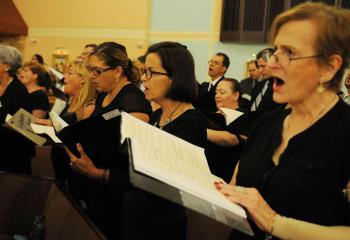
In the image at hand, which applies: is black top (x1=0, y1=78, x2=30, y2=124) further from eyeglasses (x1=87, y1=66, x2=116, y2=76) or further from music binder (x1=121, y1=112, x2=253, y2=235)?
music binder (x1=121, y1=112, x2=253, y2=235)

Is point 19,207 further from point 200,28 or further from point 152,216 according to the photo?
point 200,28

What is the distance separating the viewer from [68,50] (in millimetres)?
11852

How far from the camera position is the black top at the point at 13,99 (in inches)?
127

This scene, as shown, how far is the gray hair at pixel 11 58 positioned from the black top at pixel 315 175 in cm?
266

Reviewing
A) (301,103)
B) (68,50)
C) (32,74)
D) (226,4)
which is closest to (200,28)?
(226,4)

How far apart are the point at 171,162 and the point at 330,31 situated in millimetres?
582

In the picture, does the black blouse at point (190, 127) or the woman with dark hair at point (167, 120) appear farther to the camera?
the black blouse at point (190, 127)

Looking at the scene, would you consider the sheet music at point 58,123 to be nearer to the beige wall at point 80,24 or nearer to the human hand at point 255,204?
the human hand at point 255,204

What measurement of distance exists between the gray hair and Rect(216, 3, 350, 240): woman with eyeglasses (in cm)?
260

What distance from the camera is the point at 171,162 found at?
4.12 ft

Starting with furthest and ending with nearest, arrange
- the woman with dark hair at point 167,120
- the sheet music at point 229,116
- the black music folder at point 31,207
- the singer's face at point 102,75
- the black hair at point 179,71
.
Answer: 1. the sheet music at point 229,116
2. the singer's face at point 102,75
3. the black music folder at point 31,207
4. the black hair at point 179,71
5. the woman with dark hair at point 167,120

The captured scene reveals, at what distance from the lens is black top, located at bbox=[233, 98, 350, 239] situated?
1220 millimetres

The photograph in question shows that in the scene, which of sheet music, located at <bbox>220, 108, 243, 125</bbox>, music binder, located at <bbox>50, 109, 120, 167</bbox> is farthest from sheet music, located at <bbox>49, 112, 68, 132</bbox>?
sheet music, located at <bbox>220, 108, 243, 125</bbox>

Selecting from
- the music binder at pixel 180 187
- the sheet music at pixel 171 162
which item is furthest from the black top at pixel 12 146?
the music binder at pixel 180 187
